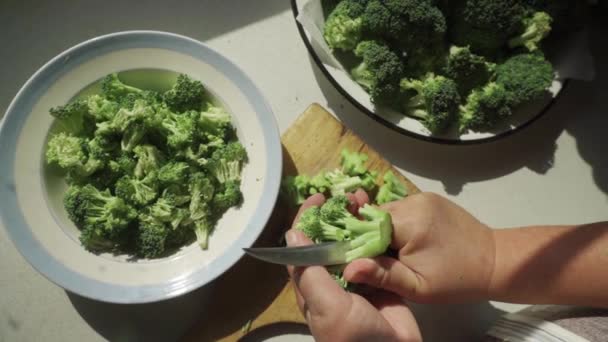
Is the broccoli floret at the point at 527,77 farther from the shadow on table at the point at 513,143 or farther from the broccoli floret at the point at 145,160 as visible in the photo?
the broccoli floret at the point at 145,160

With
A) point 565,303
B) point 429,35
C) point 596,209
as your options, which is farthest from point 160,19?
point 596,209

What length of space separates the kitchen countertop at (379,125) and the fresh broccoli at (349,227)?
0.32 meters

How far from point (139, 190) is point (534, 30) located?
3.34 feet

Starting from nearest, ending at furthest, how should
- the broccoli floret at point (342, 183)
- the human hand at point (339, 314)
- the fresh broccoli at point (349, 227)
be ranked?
the human hand at point (339, 314)
the fresh broccoli at point (349, 227)
the broccoli floret at point (342, 183)

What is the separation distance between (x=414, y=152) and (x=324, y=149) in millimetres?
276

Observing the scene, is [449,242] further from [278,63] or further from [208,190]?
[278,63]

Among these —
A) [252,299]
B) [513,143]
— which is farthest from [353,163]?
[513,143]

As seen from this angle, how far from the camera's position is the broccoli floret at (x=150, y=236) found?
936 millimetres

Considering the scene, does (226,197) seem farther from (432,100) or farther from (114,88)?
(432,100)

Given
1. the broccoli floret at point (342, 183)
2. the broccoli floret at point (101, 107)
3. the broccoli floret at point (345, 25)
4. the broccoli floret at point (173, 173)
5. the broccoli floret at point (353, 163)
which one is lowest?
the broccoli floret at point (342, 183)

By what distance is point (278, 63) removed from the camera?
125 centimetres

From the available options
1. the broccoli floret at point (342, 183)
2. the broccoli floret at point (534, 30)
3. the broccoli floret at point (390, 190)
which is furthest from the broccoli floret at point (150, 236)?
the broccoli floret at point (534, 30)

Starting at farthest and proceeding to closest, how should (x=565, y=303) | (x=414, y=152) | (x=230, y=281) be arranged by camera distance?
(x=414, y=152)
(x=230, y=281)
(x=565, y=303)

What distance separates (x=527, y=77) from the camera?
1.09m
